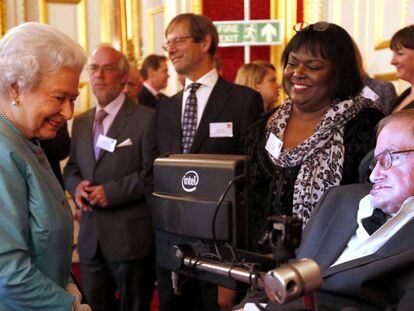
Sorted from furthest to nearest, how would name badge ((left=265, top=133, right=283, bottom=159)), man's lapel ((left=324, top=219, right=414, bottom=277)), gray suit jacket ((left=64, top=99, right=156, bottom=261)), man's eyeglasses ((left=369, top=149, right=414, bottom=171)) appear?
gray suit jacket ((left=64, top=99, right=156, bottom=261)) < name badge ((left=265, top=133, right=283, bottom=159)) < man's eyeglasses ((left=369, top=149, right=414, bottom=171)) < man's lapel ((left=324, top=219, right=414, bottom=277))

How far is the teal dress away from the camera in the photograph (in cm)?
137

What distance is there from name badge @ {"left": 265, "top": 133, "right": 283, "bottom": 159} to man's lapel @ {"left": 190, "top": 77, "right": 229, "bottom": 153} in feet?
1.83

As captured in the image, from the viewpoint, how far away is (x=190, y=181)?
99cm

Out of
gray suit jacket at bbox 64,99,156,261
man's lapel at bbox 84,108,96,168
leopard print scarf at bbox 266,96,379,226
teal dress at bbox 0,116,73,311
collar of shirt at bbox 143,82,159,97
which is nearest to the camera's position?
teal dress at bbox 0,116,73,311

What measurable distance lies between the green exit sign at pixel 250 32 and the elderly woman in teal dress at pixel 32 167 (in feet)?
17.3

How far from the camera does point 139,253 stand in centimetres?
307

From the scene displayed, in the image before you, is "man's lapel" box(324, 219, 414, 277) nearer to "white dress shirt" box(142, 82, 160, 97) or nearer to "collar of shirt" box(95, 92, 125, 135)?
"collar of shirt" box(95, 92, 125, 135)

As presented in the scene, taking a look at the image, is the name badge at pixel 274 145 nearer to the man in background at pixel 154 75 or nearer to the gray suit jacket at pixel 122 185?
the gray suit jacket at pixel 122 185

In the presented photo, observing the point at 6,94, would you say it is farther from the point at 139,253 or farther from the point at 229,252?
the point at 139,253

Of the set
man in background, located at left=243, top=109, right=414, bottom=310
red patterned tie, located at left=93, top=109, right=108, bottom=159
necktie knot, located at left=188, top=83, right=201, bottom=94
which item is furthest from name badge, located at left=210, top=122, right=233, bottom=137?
man in background, located at left=243, top=109, right=414, bottom=310

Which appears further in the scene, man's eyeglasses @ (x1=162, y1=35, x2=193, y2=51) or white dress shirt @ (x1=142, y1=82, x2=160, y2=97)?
white dress shirt @ (x1=142, y1=82, x2=160, y2=97)

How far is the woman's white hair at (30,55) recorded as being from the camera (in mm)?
1423

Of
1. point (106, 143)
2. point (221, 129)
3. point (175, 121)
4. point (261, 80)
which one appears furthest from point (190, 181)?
point (261, 80)

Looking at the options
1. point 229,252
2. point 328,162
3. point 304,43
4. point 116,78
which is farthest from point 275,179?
point 116,78
